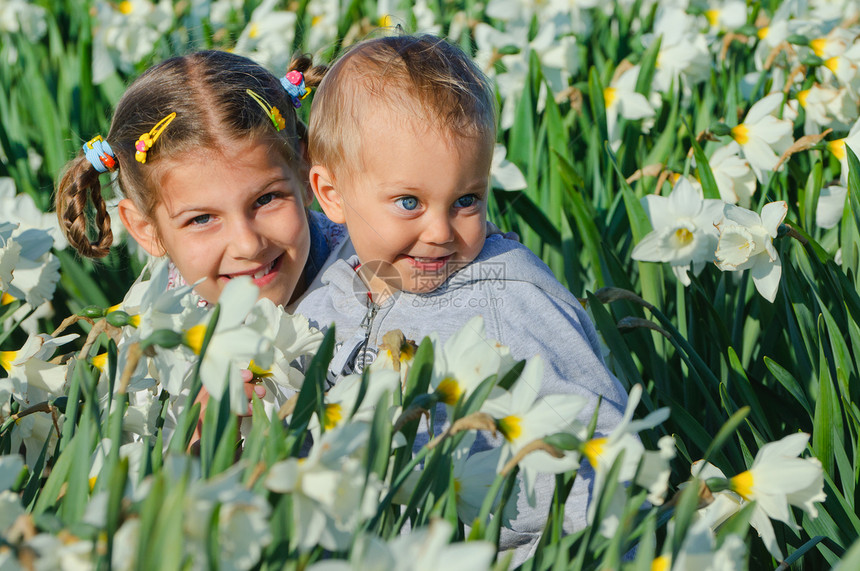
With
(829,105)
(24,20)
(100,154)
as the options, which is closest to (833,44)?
(829,105)

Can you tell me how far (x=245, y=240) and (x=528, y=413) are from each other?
0.96 meters

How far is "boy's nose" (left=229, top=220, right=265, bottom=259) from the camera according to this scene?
173 centimetres

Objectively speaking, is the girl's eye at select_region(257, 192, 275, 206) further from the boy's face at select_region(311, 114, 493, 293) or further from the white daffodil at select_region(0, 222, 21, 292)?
the white daffodil at select_region(0, 222, 21, 292)

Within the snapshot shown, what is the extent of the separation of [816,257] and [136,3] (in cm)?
379

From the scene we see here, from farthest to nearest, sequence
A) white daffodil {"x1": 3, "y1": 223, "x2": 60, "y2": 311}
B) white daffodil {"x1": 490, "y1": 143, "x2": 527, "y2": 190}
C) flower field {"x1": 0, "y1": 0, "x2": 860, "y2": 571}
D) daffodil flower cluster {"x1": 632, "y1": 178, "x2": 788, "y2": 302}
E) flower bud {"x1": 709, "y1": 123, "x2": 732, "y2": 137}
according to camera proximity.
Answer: white daffodil {"x1": 490, "y1": 143, "x2": 527, "y2": 190} < flower bud {"x1": 709, "y1": 123, "x2": 732, "y2": 137} < white daffodil {"x1": 3, "y1": 223, "x2": 60, "y2": 311} < daffodil flower cluster {"x1": 632, "y1": 178, "x2": 788, "y2": 302} < flower field {"x1": 0, "y1": 0, "x2": 860, "y2": 571}

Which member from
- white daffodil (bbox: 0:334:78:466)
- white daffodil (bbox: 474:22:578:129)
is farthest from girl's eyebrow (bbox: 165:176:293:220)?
white daffodil (bbox: 474:22:578:129)

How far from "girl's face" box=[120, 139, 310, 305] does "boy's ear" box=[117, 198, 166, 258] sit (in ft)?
0.32

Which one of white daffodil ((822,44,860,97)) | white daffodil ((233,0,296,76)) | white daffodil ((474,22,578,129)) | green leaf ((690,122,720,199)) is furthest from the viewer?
white daffodil ((233,0,296,76))

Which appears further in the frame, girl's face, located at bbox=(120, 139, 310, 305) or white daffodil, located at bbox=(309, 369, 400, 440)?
girl's face, located at bbox=(120, 139, 310, 305)

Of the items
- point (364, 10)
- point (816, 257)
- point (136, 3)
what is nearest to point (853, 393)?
point (816, 257)

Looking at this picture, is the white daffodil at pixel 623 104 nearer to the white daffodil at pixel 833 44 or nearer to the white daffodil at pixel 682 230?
the white daffodil at pixel 833 44

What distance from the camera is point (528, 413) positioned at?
959 mm

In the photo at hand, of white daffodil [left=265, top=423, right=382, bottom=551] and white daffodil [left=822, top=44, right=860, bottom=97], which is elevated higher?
white daffodil [left=265, top=423, right=382, bottom=551]

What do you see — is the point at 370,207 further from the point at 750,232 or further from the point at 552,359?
the point at 750,232
